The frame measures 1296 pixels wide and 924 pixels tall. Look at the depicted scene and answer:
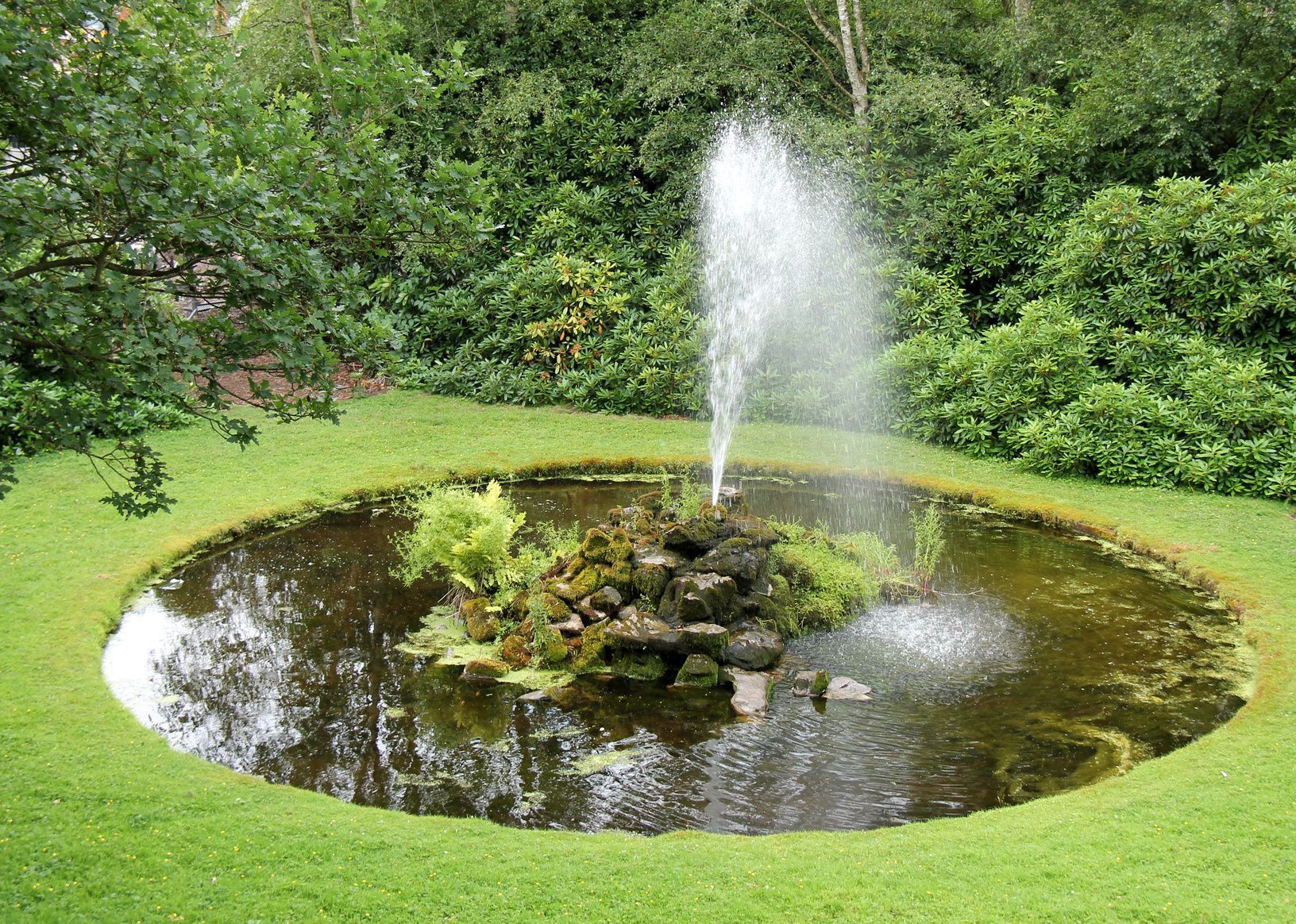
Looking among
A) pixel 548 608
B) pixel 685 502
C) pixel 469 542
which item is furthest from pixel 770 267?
pixel 548 608

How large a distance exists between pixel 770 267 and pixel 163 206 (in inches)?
579

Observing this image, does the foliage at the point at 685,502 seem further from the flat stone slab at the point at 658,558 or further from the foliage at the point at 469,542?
the foliage at the point at 469,542

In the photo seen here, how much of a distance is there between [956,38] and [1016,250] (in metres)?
5.57

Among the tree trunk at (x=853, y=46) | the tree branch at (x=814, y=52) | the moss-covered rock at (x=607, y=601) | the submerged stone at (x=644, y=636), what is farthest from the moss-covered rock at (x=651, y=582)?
the tree branch at (x=814, y=52)

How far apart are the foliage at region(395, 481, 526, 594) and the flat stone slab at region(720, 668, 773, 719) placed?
7.50 feet

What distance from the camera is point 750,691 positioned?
8305 millimetres

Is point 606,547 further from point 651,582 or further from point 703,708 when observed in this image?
point 703,708

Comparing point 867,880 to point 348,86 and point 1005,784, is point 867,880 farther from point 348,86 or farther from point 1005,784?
point 348,86

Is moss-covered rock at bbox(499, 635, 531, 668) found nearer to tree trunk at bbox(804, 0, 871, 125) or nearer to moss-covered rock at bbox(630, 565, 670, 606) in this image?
moss-covered rock at bbox(630, 565, 670, 606)

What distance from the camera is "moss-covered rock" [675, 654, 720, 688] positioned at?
848 centimetres

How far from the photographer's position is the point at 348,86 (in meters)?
5.32

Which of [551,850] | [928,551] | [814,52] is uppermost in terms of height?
[814,52]

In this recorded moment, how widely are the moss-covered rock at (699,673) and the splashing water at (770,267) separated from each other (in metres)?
8.48

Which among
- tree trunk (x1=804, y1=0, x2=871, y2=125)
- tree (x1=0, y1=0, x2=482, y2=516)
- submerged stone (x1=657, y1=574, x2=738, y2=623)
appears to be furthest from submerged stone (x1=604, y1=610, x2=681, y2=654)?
tree trunk (x1=804, y1=0, x2=871, y2=125)
